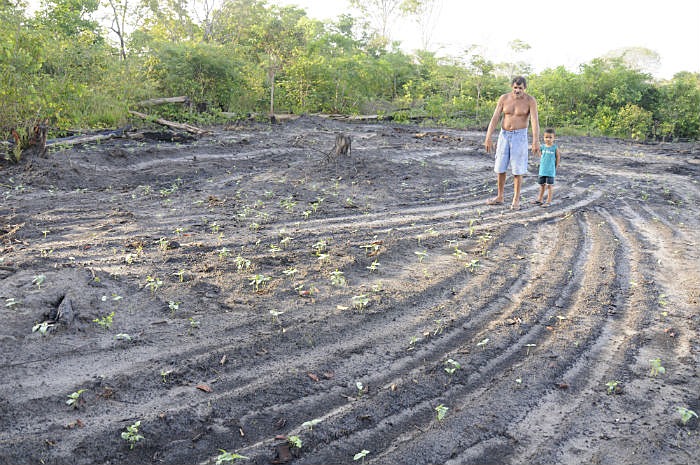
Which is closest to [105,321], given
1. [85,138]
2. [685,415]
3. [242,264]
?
[242,264]

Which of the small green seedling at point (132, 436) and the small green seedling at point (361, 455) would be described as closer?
the small green seedling at point (361, 455)

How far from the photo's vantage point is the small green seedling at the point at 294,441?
9.12ft

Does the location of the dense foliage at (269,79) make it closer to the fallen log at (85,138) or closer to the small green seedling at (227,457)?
the fallen log at (85,138)

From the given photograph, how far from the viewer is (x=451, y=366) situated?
3.58 meters

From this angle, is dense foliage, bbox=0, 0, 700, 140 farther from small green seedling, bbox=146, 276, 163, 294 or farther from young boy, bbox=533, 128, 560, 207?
young boy, bbox=533, 128, 560, 207

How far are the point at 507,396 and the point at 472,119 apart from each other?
61.7 feet

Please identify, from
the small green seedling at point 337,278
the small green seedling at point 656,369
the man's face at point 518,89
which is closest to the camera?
the small green seedling at point 656,369

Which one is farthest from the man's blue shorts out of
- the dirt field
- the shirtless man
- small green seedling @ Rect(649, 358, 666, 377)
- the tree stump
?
small green seedling @ Rect(649, 358, 666, 377)

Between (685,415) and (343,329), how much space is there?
219 centimetres

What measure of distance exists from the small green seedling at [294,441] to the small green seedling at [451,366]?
113 centimetres

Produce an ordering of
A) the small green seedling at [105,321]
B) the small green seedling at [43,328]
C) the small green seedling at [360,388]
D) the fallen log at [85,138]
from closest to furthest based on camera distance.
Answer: the small green seedling at [360,388]
the small green seedling at [43,328]
the small green seedling at [105,321]
the fallen log at [85,138]

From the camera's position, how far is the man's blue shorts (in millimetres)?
7324

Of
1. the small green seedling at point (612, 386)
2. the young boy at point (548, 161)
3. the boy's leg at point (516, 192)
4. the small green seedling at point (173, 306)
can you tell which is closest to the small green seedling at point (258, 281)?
the small green seedling at point (173, 306)

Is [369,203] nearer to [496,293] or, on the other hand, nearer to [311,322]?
[496,293]
